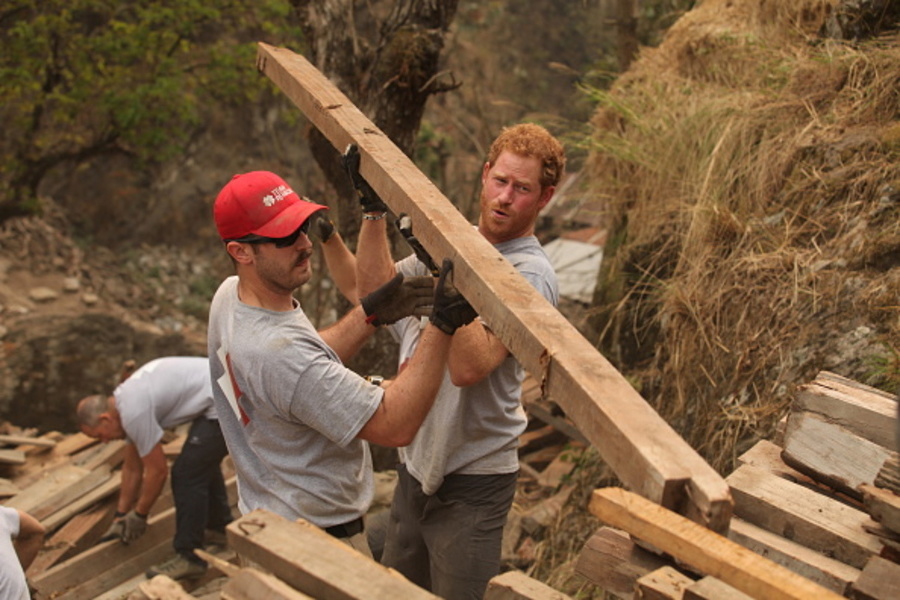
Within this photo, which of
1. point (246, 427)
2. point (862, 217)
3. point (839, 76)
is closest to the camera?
point (246, 427)

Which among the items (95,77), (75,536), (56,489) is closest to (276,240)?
(75,536)

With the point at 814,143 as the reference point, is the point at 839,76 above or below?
above

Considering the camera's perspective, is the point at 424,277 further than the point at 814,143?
No

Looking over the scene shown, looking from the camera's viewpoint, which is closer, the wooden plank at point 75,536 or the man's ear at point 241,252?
the man's ear at point 241,252

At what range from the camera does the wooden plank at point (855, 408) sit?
2.27m

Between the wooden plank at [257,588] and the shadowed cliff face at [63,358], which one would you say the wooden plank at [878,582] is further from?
the shadowed cliff face at [63,358]

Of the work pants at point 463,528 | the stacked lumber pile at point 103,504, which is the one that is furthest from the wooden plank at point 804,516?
the stacked lumber pile at point 103,504

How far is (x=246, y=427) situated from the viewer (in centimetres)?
264

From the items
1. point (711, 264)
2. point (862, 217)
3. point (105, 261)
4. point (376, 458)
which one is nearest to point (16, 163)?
point (105, 261)

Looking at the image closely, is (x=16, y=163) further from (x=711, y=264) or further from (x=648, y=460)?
(x=648, y=460)

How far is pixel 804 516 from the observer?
6.97 feet

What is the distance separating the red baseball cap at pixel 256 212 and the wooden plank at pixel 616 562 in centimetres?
129

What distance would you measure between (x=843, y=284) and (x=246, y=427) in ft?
9.56

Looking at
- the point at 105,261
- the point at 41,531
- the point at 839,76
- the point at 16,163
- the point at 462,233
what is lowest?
the point at 105,261
